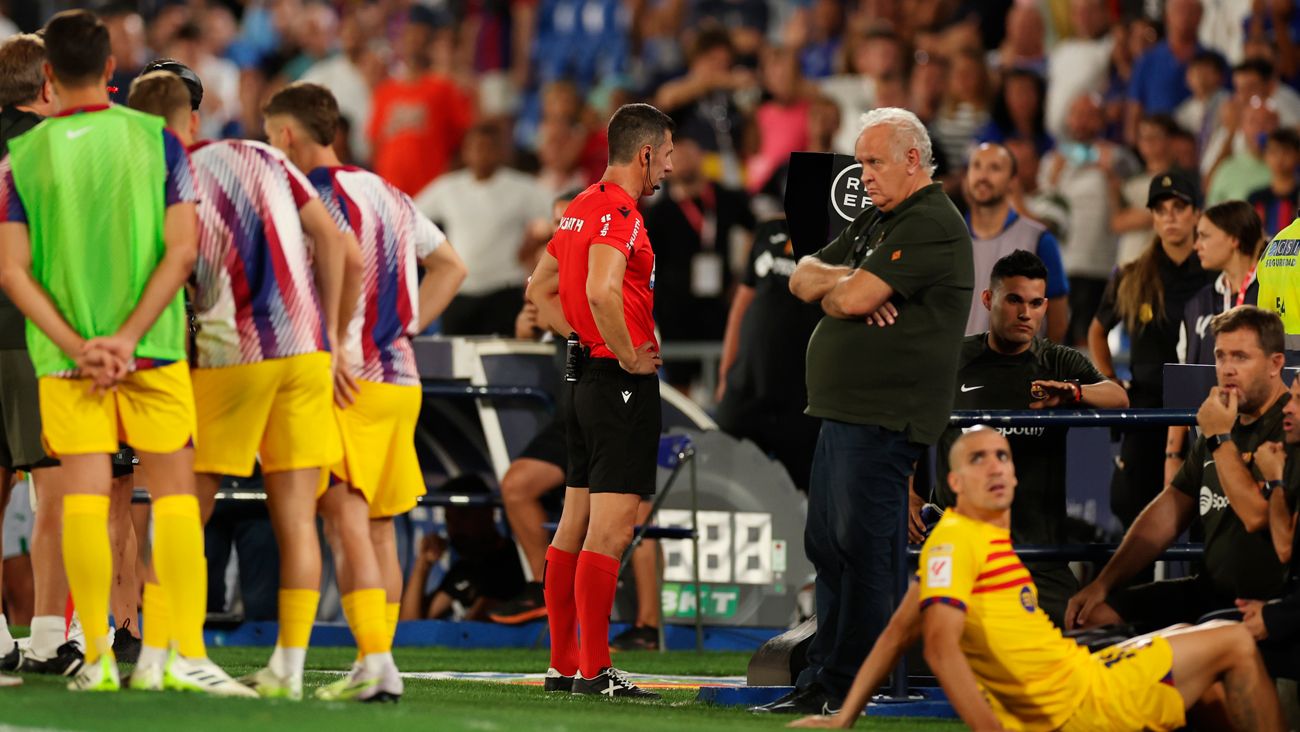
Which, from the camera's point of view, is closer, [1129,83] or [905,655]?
[905,655]

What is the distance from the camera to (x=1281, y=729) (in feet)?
22.7

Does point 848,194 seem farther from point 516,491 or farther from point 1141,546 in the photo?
point 516,491

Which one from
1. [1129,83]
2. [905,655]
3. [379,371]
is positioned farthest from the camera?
Answer: [1129,83]

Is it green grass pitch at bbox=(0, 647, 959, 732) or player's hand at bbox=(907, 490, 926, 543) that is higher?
player's hand at bbox=(907, 490, 926, 543)

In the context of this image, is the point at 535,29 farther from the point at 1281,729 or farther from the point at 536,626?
the point at 1281,729

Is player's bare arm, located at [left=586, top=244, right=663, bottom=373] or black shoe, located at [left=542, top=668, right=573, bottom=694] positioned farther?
black shoe, located at [left=542, top=668, right=573, bottom=694]

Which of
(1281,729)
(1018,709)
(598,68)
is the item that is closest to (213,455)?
(1018,709)

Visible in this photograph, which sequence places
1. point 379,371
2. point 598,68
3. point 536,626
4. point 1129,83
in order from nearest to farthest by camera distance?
point 379,371
point 536,626
point 1129,83
point 598,68

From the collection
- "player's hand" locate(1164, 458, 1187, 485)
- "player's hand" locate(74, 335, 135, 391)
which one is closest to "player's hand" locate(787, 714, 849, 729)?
"player's hand" locate(74, 335, 135, 391)

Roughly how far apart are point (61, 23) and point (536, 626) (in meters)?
5.35

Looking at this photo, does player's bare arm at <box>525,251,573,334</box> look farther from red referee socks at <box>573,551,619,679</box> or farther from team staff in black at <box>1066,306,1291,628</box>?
team staff in black at <box>1066,306,1291,628</box>

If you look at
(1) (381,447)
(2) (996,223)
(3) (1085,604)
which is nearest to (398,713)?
(1) (381,447)

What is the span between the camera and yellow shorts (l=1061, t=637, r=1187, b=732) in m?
6.82

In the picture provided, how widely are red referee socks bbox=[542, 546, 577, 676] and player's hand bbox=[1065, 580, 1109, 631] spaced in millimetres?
1983
